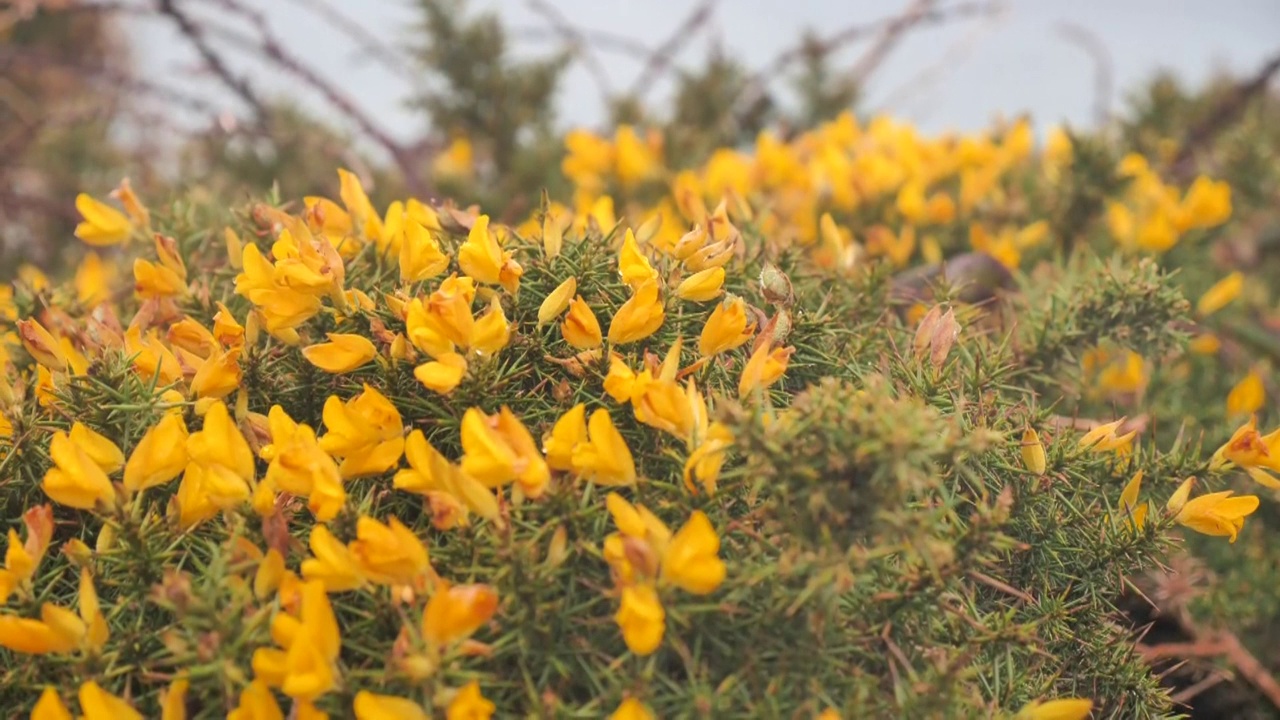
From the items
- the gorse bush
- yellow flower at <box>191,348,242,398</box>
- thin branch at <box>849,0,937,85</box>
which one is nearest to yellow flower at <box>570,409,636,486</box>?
the gorse bush

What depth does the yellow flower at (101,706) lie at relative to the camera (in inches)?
26.9

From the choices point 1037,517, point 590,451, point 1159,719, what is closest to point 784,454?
point 590,451

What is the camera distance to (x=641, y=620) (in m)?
0.67

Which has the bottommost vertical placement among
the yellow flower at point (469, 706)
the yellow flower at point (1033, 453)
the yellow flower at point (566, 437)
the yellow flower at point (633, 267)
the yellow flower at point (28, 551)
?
the yellow flower at point (28, 551)

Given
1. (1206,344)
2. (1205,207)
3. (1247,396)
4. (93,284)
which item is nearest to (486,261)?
(93,284)

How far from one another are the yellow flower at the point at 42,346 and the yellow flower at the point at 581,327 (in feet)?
1.55

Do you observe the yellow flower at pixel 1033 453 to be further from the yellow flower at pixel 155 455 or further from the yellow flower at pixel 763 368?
the yellow flower at pixel 155 455

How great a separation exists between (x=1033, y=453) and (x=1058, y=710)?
216 millimetres

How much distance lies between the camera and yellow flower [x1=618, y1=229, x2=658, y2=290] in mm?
877

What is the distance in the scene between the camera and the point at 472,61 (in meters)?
2.43

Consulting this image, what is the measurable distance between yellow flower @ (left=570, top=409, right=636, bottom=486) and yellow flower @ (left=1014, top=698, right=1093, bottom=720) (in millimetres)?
331

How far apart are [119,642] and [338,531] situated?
0.54 feet

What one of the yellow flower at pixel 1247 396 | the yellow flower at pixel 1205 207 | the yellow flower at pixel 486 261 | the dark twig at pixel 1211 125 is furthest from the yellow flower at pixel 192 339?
the dark twig at pixel 1211 125

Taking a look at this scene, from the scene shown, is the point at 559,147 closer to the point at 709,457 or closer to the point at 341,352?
the point at 341,352
